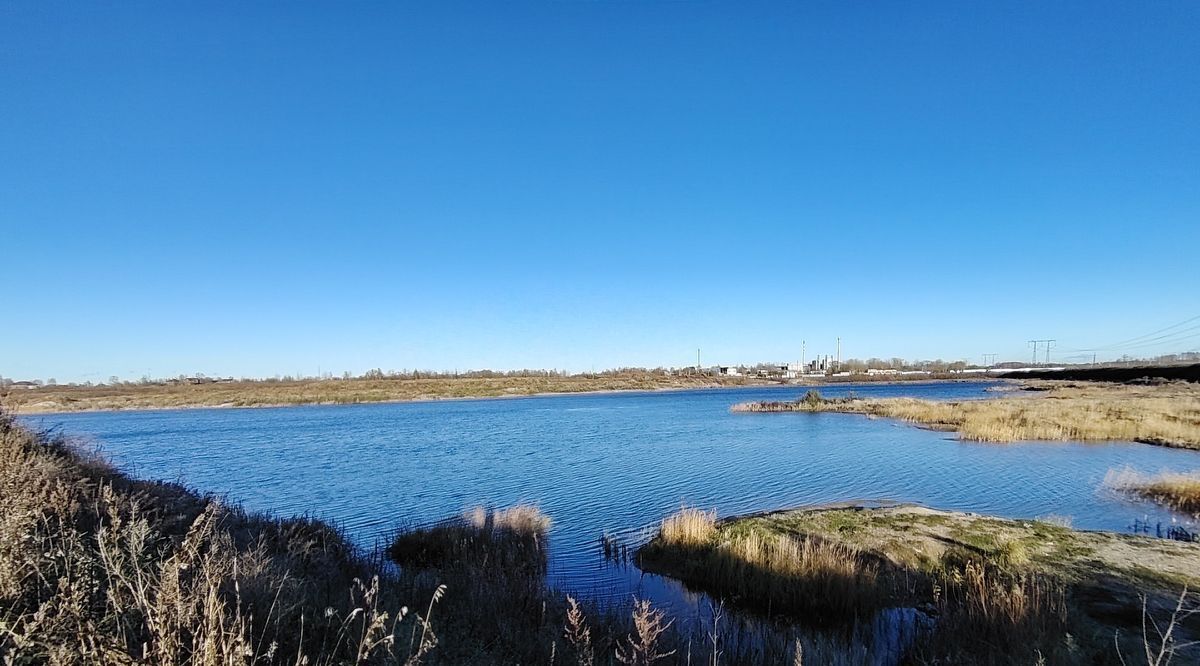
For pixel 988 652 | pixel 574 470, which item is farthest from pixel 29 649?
pixel 574 470

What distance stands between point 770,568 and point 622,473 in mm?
13561

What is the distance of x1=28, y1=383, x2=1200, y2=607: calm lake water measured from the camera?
16.2m

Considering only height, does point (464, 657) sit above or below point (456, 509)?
above

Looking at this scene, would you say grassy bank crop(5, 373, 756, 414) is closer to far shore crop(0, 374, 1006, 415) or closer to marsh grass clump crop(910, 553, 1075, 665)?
far shore crop(0, 374, 1006, 415)

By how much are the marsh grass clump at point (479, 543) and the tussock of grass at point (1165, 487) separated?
1656cm

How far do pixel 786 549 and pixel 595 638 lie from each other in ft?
17.9

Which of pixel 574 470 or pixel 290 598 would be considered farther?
pixel 574 470

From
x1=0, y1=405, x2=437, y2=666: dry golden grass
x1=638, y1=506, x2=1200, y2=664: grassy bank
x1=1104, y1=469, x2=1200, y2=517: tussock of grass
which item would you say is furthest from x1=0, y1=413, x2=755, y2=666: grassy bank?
x1=1104, y1=469, x2=1200, y2=517: tussock of grass

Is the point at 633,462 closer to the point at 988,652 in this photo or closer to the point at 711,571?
the point at 711,571

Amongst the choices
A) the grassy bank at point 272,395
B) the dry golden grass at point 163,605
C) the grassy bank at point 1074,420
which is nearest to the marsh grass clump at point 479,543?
the dry golden grass at point 163,605

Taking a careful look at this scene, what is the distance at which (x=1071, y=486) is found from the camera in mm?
19328

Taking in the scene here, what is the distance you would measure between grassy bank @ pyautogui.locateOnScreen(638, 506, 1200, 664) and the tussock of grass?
5.94 meters

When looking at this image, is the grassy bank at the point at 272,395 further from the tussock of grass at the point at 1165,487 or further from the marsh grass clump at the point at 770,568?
the tussock of grass at the point at 1165,487

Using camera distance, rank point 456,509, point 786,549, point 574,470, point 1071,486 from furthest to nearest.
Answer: point 574,470
point 1071,486
point 456,509
point 786,549
